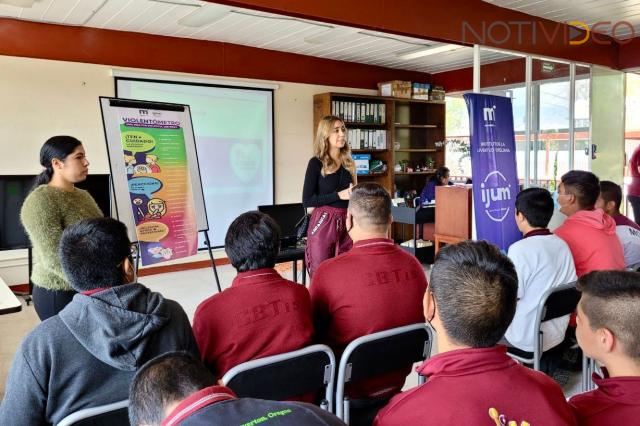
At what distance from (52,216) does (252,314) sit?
1284 mm

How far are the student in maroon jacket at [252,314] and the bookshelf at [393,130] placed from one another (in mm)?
5492

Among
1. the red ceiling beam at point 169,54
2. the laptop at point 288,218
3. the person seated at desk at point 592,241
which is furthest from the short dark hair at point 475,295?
the red ceiling beam at point 169,54

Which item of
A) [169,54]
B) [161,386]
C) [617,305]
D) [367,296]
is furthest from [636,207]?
[161,386]

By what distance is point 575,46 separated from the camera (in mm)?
5754

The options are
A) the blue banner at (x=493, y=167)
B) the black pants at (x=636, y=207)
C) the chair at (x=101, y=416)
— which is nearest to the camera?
the chair at (x=101, y=416)

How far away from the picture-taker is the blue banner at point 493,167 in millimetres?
4105

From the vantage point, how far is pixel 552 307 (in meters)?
2.28

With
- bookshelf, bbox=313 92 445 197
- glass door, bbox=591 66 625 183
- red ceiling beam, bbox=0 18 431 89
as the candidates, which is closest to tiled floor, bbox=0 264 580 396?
bookshelf, bbox=313 92 445 197

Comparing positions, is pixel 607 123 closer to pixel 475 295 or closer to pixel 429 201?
pixel 429 201

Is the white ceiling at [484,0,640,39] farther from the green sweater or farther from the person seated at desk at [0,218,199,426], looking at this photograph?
the person seated at desk at [0,218,199,426]

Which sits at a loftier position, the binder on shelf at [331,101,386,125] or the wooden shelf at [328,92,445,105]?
the wooden shelf at [328,92,445,105]

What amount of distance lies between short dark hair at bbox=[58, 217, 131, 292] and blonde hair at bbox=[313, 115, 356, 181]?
6.60 ft

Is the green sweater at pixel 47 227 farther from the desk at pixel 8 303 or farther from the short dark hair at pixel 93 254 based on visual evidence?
the short dark hair at pixel 93 254

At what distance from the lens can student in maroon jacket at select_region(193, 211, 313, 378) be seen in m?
1.56
